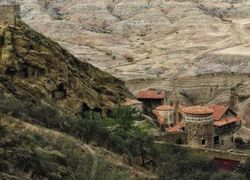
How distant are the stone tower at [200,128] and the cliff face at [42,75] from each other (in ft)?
21.8

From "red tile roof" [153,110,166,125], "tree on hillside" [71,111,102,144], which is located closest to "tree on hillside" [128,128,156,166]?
"tree on hillside" [71,111,102,144]

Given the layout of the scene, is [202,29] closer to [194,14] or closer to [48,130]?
[194,14]

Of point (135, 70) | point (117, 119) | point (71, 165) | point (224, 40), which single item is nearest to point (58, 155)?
point (71, 165)

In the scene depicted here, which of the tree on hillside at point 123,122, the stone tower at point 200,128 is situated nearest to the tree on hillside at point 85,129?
the tree on hillside at point 123,122

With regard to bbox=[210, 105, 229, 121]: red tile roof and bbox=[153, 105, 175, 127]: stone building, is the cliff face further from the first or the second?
bbox=[210, 105, 229, 121]: red tile roof

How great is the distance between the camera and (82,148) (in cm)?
2548

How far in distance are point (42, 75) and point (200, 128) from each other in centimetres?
1034

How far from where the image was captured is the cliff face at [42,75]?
35938mm

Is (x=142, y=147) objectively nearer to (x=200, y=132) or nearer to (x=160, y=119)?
(x=200, y=132)

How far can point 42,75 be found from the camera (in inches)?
1516

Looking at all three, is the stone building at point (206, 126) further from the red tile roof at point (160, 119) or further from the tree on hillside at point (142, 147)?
the tree on hillside at point (142, 147)

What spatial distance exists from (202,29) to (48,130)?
103 m

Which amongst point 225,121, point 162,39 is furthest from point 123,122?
point 162,39

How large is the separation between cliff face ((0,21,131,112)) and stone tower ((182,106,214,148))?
A: 666 centimetres
